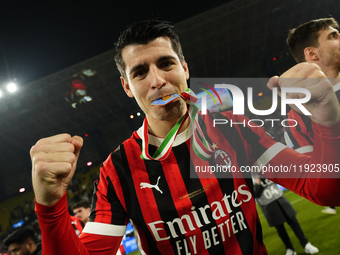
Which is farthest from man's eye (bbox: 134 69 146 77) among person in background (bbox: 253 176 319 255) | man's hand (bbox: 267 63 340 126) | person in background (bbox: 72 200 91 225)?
person in background (bbox: 72 200 91 225)

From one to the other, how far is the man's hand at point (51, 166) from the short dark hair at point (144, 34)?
2.30ft

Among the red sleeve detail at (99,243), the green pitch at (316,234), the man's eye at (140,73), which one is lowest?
the green pitch at (316,234)

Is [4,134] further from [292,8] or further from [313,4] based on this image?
[313,4]

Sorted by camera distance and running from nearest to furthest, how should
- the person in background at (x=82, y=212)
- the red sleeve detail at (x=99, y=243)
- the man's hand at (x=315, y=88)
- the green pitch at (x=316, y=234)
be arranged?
the man's hand at (x=315, y=88) → the red sleeve detail at (x=99, y=243) → the green pitch at (x=316, y=234) → the person in background at (x=82, y=212)

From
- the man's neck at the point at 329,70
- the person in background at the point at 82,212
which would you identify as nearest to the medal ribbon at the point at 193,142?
the man's neck at the point at 329,70

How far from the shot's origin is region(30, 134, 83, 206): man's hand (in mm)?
791

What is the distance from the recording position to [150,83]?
1201 millimetres

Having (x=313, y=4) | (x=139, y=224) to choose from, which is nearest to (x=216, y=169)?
(x=139, y=224)

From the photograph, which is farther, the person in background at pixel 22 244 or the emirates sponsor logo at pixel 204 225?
the person in background at pixel 22 244

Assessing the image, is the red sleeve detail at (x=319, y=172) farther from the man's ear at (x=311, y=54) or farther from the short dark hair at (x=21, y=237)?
the short dark hair at (x=21, y=237)

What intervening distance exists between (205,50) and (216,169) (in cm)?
1421

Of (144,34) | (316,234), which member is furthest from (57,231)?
(316,234)

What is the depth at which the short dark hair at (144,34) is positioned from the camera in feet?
4.38

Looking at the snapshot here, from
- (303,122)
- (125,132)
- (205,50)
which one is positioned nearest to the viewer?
(303,122)
